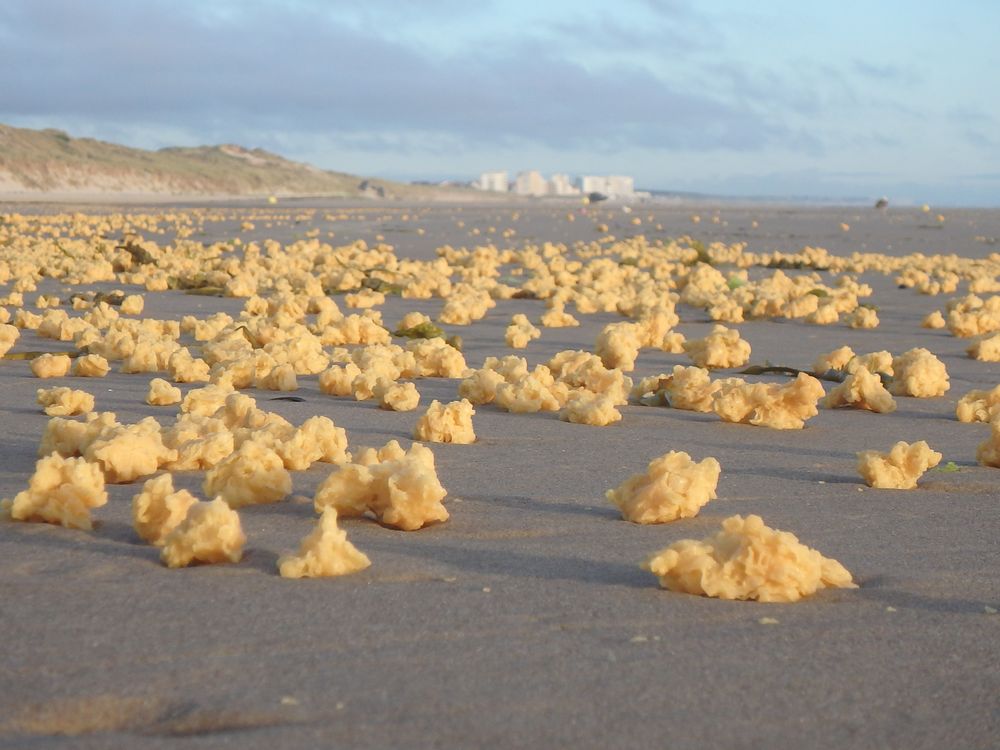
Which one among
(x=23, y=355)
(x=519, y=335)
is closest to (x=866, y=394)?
(x=519, y=335)

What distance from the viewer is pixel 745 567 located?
2223 mm

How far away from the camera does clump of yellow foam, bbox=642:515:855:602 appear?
2.22m

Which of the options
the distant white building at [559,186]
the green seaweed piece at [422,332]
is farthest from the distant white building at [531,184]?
the green seaweed piece at [422,332]

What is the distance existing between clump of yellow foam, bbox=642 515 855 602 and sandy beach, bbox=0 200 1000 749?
1.2 inches

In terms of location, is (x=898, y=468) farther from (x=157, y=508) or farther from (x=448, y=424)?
(x=157, y=508)


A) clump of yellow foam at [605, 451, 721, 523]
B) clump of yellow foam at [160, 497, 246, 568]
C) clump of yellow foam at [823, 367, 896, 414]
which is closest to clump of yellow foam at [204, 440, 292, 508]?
clump of yellow foam at [160, 497, 246, 568]

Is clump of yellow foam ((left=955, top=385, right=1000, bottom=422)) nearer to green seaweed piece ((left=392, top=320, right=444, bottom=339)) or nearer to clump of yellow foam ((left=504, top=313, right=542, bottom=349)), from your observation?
clump of yellow foam ((left=504, top=313, right=542, bottom=349))

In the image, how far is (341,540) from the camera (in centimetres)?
233

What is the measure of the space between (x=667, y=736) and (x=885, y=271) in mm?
11136

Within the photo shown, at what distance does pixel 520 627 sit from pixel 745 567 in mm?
419

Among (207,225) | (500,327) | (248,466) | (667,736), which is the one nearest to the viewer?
(667,736)

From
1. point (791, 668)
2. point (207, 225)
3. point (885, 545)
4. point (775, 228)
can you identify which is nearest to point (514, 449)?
point (885, 545)

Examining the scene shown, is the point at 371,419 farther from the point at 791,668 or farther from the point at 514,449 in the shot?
the point at 791,668

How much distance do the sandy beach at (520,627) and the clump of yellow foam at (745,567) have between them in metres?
0.03
